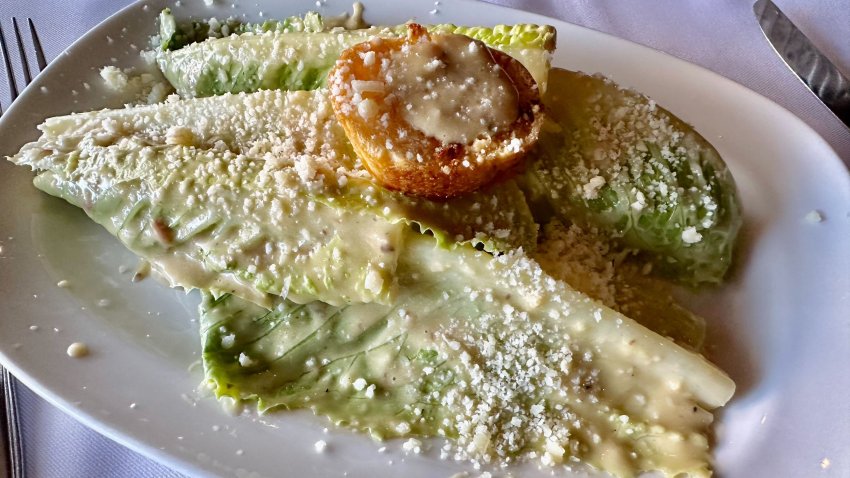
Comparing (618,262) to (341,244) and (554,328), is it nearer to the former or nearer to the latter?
(554,328)

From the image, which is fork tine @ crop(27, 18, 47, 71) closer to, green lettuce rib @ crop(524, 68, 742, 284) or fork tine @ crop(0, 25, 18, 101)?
fork tine @ crop(0, 25, 18, 101)

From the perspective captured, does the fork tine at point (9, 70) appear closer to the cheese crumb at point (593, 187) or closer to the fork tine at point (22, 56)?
the fork tine at point (22, 56)

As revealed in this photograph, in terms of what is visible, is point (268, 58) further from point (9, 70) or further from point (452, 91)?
point (9, 70)

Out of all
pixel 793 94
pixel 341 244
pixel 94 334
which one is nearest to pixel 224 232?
pixel 341 244

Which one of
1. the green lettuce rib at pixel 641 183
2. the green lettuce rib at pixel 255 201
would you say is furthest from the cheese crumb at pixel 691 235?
the green lettuce rib at pixel 255 201

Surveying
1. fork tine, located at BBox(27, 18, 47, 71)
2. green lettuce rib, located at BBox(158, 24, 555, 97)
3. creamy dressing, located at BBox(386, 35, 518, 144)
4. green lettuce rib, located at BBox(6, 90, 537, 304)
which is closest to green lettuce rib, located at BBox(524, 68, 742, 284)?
green lettuce rib, located at BBox(6, 90, 537, 304)
